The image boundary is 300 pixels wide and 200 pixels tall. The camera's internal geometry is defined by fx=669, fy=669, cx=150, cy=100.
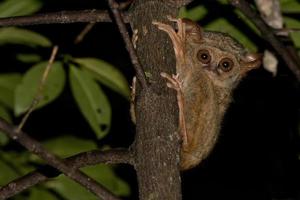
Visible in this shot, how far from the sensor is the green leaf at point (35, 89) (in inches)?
148

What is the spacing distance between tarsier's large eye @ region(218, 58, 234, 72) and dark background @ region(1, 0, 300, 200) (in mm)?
162

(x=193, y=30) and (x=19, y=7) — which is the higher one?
(x=19, y=7)

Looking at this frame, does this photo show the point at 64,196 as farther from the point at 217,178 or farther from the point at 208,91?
the point at 217,178

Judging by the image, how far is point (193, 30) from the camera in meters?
3.68

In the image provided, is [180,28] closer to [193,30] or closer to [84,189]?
[193,30]

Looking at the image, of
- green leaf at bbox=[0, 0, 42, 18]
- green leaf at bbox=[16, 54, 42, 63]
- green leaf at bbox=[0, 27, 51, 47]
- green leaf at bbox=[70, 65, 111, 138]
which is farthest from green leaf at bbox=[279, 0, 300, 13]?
green leaf at bbox=[16, 54, 42, 63]

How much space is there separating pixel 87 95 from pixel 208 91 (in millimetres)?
736

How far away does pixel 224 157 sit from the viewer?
4.98 m

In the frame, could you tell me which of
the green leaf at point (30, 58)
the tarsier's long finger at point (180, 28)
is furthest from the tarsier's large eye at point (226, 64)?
the green leaf at point (30, 58)

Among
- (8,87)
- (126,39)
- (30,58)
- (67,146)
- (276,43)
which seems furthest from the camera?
(30,58)

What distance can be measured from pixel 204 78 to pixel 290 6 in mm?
860

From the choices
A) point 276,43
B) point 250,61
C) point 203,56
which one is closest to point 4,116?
point 203,56

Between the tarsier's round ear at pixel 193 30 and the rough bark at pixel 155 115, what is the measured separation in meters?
0.45

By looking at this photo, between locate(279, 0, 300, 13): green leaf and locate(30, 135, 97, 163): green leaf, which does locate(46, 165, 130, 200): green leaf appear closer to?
locate(30, 135, 97, 163): green leaf
